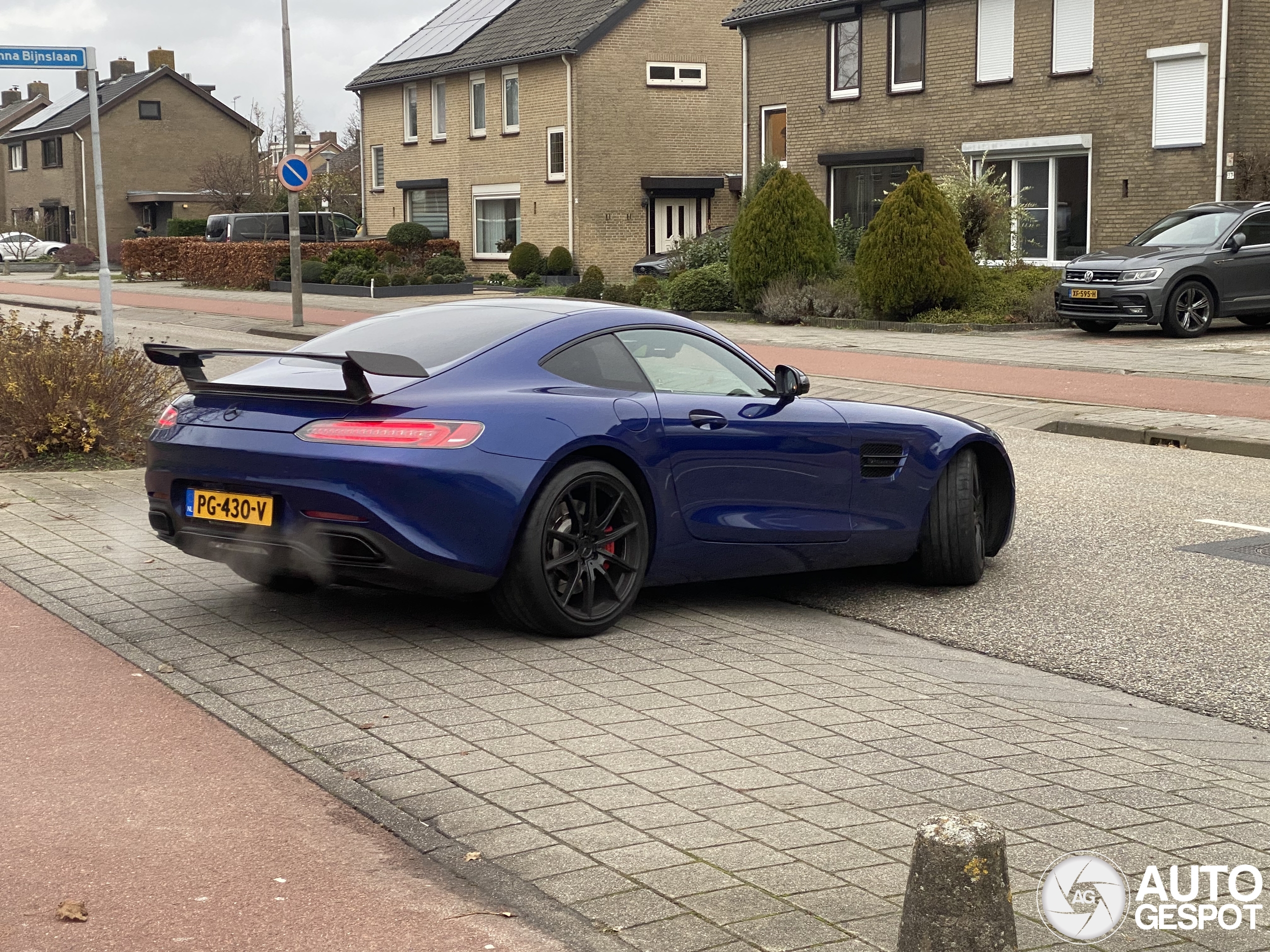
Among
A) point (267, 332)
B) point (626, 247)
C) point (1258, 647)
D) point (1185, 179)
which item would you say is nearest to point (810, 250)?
point (1185, 179)

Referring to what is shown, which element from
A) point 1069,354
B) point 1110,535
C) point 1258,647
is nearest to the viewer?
point 1258,647

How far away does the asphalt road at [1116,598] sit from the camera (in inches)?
234

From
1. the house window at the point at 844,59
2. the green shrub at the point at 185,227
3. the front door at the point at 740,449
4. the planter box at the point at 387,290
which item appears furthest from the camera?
the green shrub at the point at 185,227

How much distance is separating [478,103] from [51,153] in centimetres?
3842

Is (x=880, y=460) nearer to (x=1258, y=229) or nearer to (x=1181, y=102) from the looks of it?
(x=1258, y=229)

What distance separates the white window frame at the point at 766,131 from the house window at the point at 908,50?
364cm

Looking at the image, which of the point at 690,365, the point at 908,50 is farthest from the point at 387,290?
the point at 690,365

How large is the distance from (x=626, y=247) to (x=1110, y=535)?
1398 inches

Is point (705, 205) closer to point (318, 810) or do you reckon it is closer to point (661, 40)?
point (661, 40)

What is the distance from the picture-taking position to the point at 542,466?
229 inches

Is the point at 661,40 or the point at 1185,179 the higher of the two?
the point at 661,40

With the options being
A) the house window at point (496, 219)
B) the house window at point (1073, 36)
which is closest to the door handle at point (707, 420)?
the house window at point (1073, 36)

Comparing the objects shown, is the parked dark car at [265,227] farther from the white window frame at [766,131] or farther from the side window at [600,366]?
the side window at [600,366]

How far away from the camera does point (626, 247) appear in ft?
142
